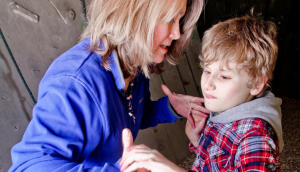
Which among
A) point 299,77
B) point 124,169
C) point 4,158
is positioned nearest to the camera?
point 124,169

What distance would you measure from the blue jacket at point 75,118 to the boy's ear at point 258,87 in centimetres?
54

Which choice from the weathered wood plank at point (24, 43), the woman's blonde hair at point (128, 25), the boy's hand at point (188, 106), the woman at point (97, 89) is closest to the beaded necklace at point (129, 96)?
the woman at point (97, 89)

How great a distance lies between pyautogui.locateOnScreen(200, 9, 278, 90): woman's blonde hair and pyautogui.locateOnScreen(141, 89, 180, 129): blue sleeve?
50 centimetres

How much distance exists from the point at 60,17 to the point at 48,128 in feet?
2.62

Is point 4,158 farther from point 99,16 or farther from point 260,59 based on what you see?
point 260,59

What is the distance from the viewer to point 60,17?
1.34 m

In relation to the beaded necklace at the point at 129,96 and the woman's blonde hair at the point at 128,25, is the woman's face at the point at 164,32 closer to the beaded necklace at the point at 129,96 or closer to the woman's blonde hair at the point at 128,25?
the woman's blonde hair at the point at 128,25

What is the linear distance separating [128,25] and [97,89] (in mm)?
290

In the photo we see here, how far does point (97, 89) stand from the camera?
34.6 inches

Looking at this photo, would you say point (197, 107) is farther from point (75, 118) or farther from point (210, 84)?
point (75, 118)

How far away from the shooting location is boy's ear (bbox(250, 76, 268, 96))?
→ 0.96m

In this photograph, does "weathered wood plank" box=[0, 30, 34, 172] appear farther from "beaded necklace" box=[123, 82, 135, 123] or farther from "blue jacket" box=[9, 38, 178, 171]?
"beaded necklace" box=[123, 82, 135, 123]

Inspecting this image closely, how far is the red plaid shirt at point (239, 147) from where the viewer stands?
79 centimetres

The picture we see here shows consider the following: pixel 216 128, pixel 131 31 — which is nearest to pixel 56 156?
pixel 131 31
